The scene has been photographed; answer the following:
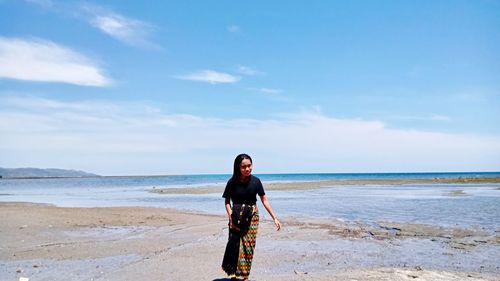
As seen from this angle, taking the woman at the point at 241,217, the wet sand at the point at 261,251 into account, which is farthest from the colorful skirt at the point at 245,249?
the wet sand at the point at 261,251

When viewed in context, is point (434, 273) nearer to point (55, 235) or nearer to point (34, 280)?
point (34, 280)

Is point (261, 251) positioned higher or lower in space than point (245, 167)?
lower

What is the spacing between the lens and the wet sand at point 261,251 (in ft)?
25.8

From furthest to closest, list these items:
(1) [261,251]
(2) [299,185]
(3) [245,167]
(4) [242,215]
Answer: (2) [299,185] < (1) [261,251] < (4) [242,215] < (3) [245,167]

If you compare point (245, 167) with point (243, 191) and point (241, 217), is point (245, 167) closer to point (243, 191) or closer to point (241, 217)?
point (243, 191)

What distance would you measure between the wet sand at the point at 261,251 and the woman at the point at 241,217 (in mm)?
983

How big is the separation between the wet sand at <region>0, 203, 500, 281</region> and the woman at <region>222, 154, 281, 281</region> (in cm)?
98

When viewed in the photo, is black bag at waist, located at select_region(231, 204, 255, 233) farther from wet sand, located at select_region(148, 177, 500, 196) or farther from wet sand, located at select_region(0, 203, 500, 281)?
wet sand, located at select_region(148, 177, 500, 196)

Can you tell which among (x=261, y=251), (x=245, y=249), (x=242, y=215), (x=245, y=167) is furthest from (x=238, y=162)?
(x=261, y=251)

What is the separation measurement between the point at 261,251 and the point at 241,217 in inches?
151

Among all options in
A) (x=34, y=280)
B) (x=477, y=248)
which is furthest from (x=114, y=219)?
(x=477, y=248)

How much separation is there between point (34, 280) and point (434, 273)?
6.94m

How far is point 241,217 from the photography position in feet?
21.7

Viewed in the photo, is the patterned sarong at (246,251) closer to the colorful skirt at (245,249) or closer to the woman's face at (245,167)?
the colorful skirt at (245,249)
